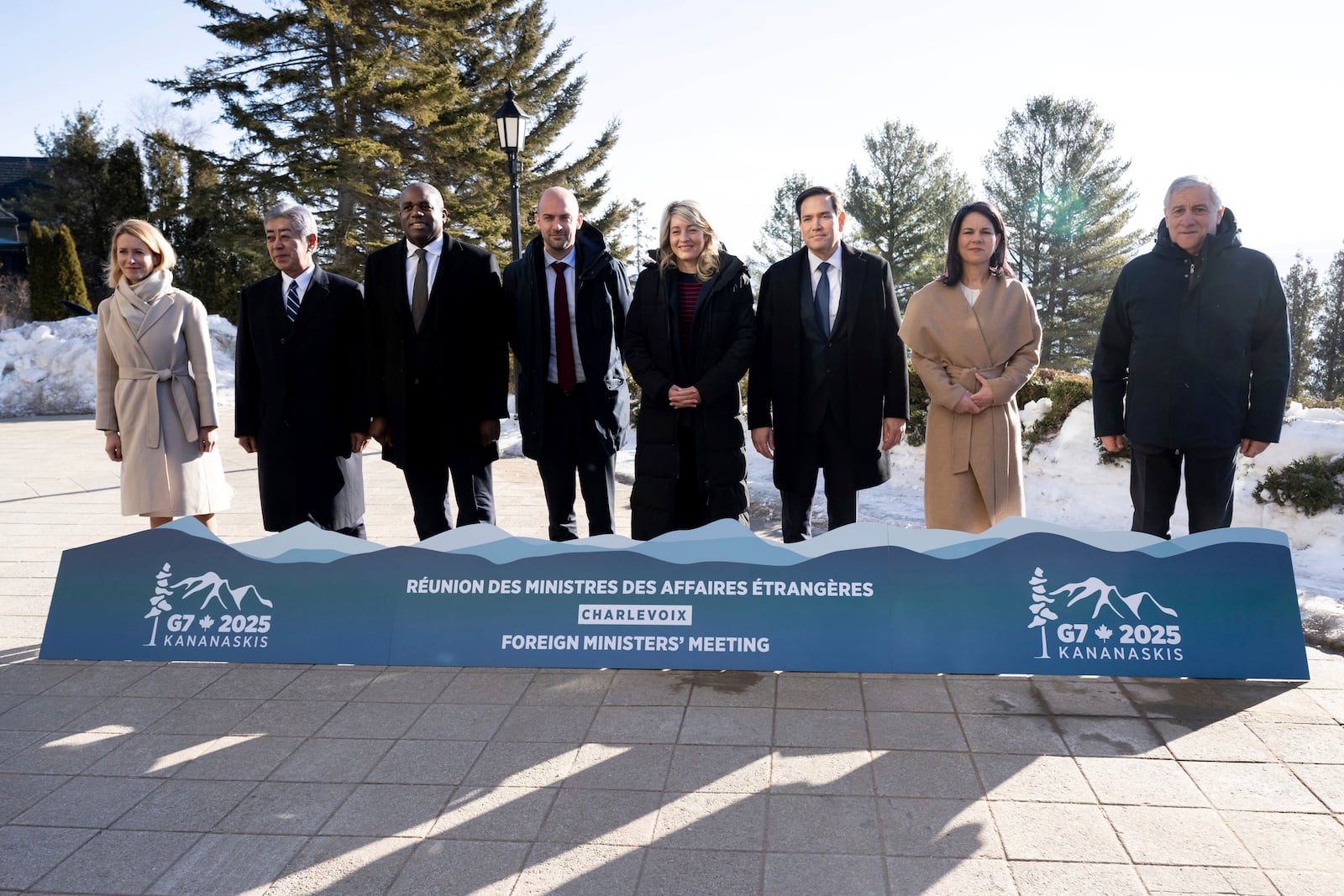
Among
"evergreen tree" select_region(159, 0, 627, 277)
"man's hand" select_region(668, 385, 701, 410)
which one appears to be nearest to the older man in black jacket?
"man's hand" select_region(668, 385, 701, 410)

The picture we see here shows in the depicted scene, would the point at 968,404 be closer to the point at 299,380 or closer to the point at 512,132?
the point at 299,380

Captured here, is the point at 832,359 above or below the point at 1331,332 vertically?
below

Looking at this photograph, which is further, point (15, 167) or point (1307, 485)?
point (15, 167)

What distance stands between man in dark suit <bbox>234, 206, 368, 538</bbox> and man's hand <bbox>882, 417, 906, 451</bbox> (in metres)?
2.51

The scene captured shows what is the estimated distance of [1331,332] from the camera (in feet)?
119

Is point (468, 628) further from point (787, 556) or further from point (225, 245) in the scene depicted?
point (225, 245)

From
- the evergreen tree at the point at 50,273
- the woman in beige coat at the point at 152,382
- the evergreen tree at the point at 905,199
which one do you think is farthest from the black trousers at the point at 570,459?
the evergreen tree at the point at 905,199

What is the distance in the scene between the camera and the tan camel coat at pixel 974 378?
4.18 m

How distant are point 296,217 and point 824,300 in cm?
255

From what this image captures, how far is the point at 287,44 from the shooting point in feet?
70.9

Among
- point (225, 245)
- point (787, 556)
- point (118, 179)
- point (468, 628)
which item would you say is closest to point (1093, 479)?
point (787, 556)

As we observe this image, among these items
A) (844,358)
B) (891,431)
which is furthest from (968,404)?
(844,358)

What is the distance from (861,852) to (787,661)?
124cm

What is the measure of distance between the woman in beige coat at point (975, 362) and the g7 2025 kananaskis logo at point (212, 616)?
3018 millimetres
